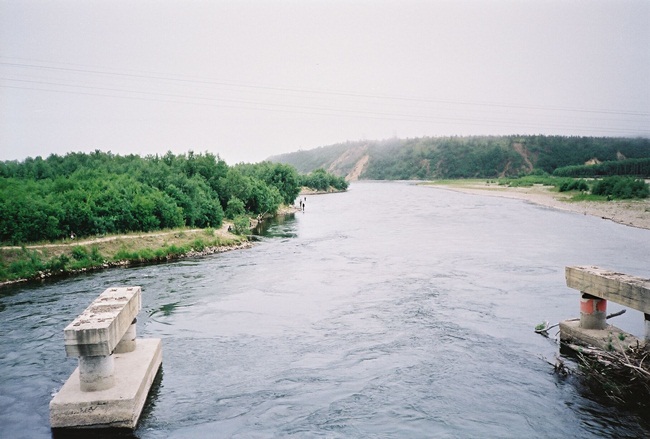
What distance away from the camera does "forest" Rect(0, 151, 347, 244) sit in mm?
30844

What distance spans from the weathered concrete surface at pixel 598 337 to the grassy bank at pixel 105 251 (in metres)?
26.3

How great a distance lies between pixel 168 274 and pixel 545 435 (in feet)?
74.7

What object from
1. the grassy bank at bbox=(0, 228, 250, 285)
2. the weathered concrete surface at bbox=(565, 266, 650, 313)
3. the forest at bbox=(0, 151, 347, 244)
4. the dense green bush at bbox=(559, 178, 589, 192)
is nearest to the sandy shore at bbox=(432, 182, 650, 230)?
the dense green bush at bbox=(559, 178, 589, 192)

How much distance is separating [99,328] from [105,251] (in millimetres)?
24139

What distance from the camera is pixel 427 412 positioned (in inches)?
452

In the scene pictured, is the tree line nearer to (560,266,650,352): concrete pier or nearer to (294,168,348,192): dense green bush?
(294,168,348,192): dense green bush

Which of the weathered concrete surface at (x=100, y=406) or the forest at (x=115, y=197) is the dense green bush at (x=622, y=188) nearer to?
the forest at (x=115, y=197)

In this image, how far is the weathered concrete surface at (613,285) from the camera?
11.9 meters

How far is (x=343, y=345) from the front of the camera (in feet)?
52.7

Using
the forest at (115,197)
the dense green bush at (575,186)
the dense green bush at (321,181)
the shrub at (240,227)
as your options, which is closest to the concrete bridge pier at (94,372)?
the forest at (115,197)

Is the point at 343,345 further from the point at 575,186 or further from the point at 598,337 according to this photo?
the point at 575,186

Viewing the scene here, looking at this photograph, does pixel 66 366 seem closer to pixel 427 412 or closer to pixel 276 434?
pixel 276 434

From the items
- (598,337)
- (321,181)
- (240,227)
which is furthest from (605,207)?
(321,181)

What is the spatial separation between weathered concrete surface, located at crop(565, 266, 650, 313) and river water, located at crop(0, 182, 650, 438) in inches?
95.6
